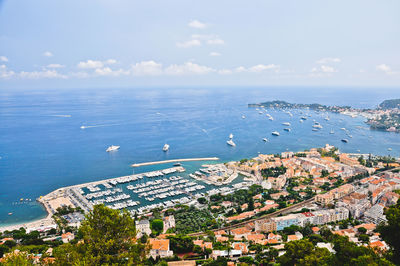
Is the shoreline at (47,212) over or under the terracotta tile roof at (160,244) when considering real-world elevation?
under

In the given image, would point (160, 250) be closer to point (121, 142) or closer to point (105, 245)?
point (105, 245)

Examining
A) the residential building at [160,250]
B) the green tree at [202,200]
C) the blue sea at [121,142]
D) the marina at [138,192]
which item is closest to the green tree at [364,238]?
the residential building at [160,250]

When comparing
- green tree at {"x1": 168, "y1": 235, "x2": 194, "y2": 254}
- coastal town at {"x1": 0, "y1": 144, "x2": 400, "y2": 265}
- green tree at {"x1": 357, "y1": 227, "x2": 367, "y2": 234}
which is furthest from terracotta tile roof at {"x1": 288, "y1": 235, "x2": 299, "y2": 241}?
green tree at {"x1": 168, "y1": 235, "x2": 194, "y2": 254}

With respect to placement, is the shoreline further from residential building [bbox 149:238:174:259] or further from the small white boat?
the small white boat

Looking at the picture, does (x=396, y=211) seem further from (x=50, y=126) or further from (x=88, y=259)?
(x=50, y=126)

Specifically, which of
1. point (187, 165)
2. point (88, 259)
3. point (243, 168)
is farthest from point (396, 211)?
point (187, 165)

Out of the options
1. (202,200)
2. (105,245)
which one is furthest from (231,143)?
(105,245)

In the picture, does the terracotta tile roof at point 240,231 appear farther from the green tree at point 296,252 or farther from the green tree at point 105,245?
the green tree at point 105,245
